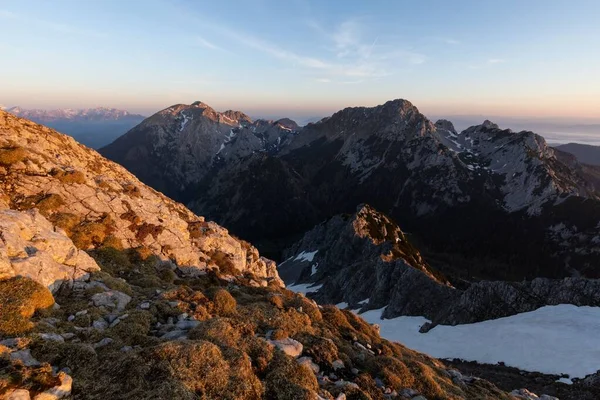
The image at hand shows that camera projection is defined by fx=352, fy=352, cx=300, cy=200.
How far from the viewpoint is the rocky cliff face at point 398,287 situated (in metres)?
57.0

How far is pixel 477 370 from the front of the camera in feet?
130

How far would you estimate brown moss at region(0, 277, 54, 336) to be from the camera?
12.7 m

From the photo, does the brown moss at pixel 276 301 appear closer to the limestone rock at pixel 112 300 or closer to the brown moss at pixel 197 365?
the limestone rock at pixel 112 300

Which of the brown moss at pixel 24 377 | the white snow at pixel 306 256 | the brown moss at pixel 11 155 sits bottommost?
the white snow at pixel 306 256

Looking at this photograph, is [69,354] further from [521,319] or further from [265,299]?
[521,319]

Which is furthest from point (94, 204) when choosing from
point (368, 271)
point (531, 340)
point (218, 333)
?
point (368, 271)

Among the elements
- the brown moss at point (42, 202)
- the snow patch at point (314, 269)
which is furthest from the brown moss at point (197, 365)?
the snow patch at point (314, 269)

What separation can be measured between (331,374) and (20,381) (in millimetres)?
11453

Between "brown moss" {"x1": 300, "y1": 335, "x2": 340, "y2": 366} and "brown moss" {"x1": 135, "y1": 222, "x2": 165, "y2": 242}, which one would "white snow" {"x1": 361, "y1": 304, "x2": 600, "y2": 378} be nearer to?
"brown moss" {"x1": 300, "y1": 335, "x2": 340, "y2": 366}

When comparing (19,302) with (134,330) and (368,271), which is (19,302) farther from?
(368,271)

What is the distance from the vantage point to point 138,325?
50.5ft

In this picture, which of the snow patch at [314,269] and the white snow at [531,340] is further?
the snow patch at [314,269]

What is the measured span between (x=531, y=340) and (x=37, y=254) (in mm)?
51204

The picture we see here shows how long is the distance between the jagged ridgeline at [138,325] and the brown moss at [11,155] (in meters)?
0.11
